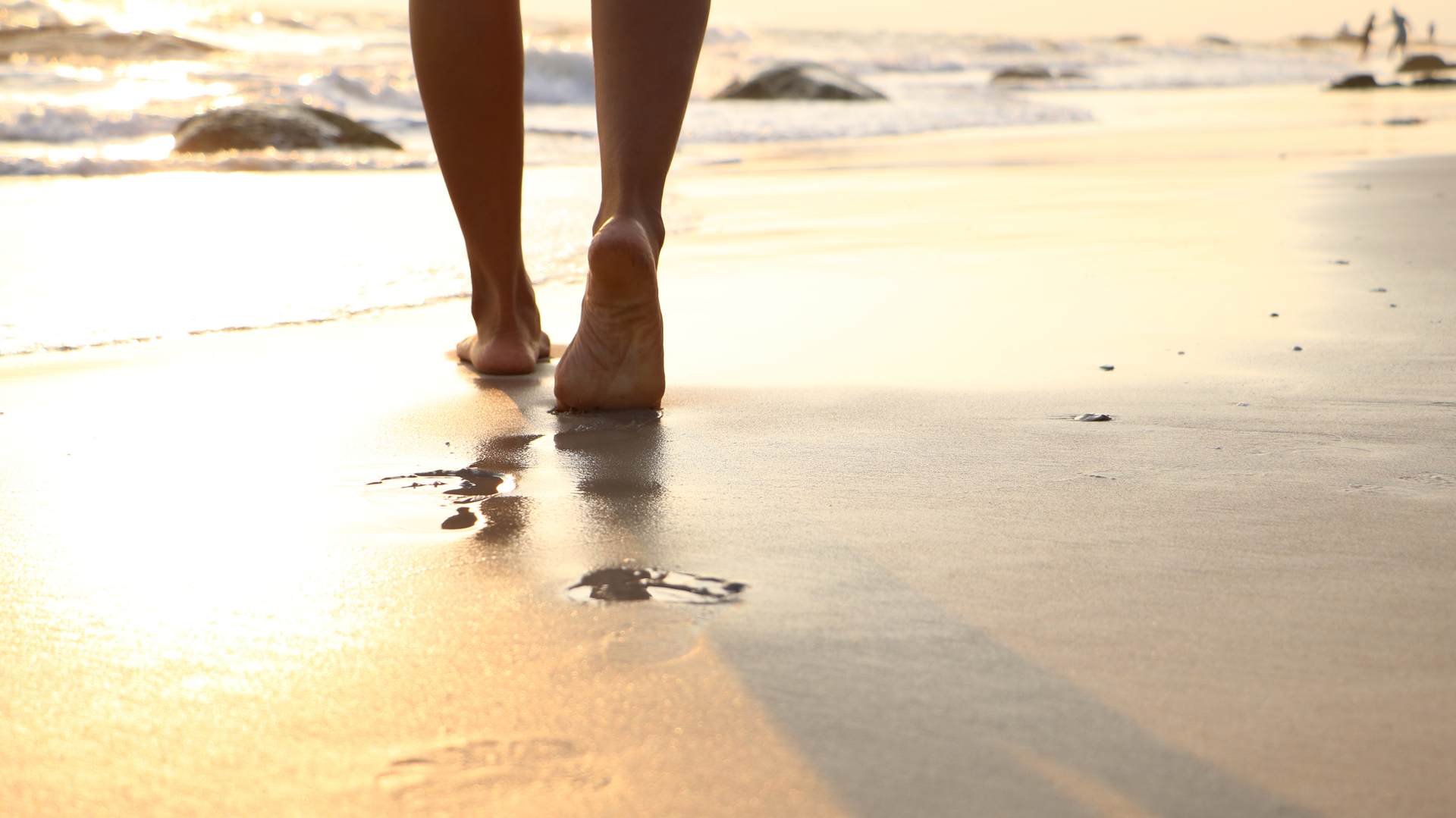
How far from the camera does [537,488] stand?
1.23 meters

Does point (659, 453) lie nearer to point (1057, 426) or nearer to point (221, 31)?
point (1057, 426)

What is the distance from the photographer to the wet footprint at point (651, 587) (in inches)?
36.5

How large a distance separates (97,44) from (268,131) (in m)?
10.8

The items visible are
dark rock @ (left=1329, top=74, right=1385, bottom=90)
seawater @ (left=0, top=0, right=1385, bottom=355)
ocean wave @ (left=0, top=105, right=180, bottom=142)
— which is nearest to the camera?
seawater @ (left=0, top=0, right=1385, bottom=355)

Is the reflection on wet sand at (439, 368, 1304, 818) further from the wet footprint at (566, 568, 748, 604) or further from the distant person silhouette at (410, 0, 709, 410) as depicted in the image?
the distant person silhouette at (410, 0, 709, 410)

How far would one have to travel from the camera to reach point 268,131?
7004 mm

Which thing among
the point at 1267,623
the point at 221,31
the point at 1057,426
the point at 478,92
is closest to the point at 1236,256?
the point at 1057,426

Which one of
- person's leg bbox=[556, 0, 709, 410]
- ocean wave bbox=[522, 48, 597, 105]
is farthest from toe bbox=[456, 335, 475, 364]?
ocean wave bbox=[522, 48, 597, 105]

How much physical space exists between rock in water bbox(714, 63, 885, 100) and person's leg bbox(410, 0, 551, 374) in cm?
1192

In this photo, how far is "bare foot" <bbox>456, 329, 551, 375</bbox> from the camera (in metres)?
1.83

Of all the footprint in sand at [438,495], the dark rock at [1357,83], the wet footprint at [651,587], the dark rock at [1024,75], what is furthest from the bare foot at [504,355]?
the dark rock at [1024,75]

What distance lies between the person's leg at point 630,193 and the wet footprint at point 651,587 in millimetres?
588

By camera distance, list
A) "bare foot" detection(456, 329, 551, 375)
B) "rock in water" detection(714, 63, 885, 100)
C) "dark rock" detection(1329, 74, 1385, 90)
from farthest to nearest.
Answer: "dark rock" detection(1329, 74, 1385, 90), "rock in water" detection(714, 63, 885, 100), "bare foot" detection(456, 329, 551, 375)

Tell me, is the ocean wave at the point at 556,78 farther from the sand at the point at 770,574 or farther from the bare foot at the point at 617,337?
the bare foot at the point at 617,337
